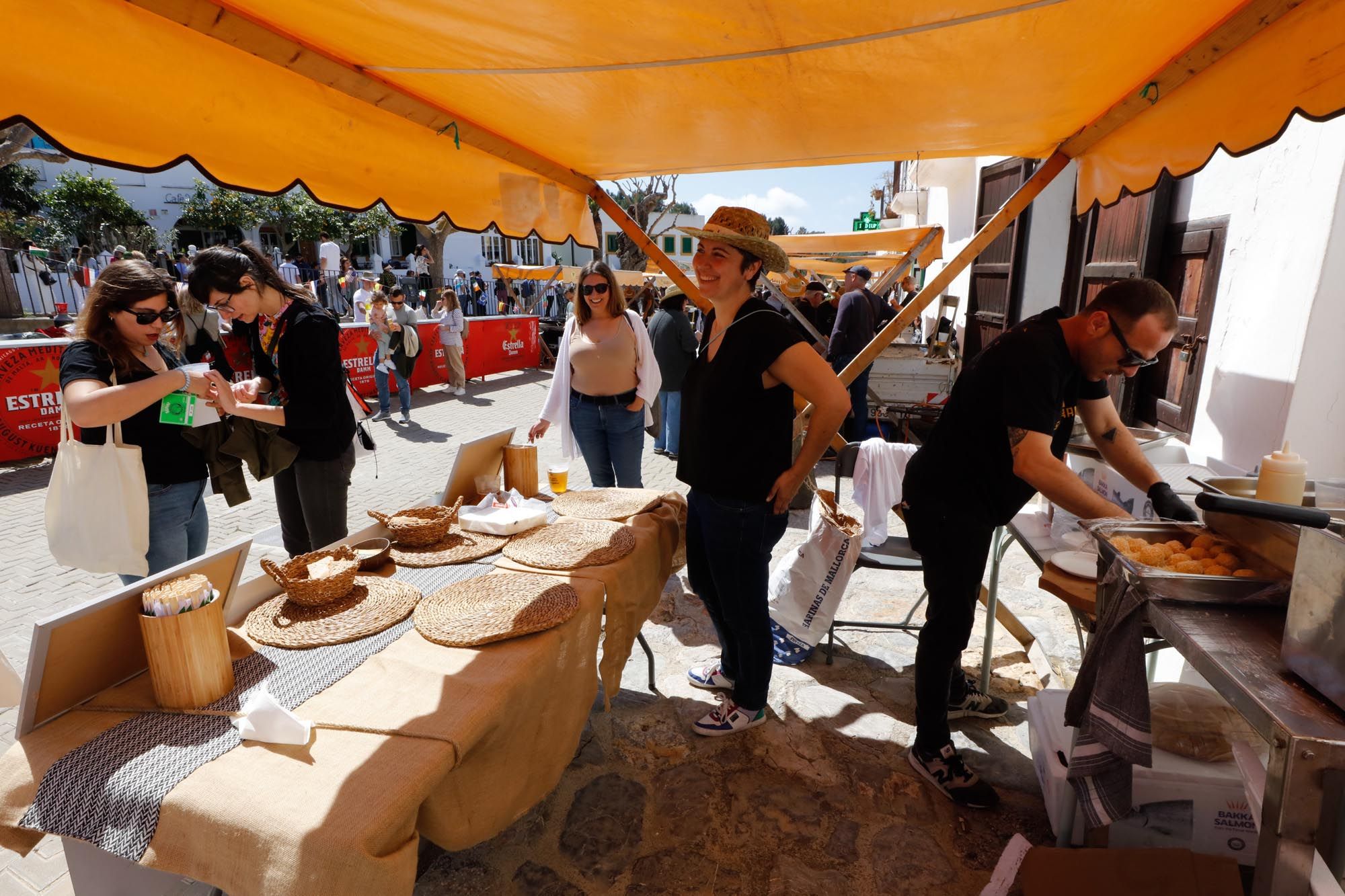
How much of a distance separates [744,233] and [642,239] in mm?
2213

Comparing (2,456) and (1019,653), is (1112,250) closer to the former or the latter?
(1019,653)

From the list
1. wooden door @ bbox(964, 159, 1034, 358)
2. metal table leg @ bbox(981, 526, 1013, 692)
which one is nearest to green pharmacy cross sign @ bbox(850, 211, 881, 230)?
wooden door @ bbox(964, 159, 1034, 358)

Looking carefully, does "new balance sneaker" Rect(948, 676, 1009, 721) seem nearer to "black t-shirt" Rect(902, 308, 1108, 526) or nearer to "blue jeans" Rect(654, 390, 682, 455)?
"black t-shirt" Rect(902, 308, 1108, 526)

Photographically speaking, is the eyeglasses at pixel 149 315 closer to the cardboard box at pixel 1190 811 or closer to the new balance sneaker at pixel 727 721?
the new balance sneaker at pixel 727 721

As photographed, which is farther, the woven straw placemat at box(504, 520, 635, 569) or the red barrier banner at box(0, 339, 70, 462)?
the red barrier banner at box(0, 339, 70, 462)

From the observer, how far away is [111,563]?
241 cm

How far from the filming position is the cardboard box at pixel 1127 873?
1.72 metres

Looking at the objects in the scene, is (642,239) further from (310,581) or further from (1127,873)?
(1127,873)

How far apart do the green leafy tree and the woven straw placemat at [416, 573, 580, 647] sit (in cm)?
3327

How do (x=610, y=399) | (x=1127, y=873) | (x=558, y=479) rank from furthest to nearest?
(x=610, y=399)
(x=558, y=479)
(x=1127, y=873)

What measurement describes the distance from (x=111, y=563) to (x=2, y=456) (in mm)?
6315

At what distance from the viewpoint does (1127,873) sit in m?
1.78

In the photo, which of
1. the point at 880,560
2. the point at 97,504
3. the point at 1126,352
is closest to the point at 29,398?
the point at 97,504

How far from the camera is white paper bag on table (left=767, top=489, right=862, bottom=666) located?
3062 mm
